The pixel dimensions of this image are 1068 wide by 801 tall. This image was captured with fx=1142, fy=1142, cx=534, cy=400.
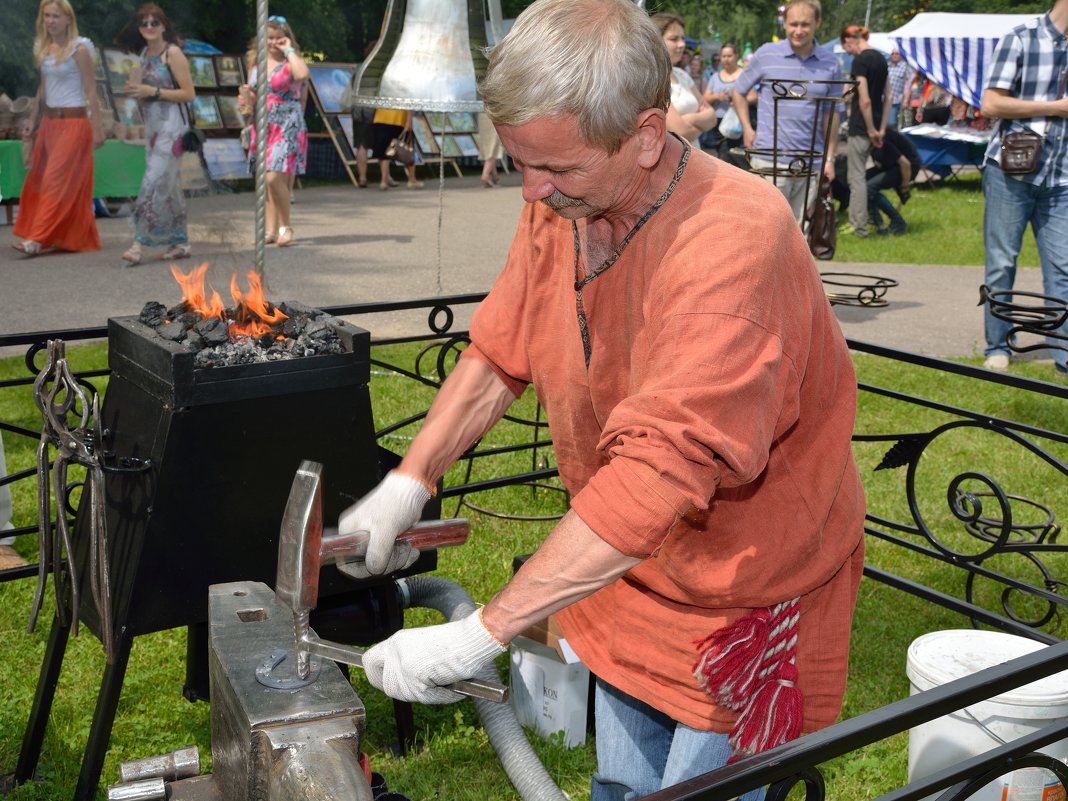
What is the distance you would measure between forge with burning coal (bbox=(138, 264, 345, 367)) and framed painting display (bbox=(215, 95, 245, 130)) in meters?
13.6

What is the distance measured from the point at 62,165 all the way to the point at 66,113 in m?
0.47

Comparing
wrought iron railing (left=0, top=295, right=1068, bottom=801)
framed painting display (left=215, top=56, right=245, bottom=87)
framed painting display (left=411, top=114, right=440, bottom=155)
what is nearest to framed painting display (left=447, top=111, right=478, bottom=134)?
framed painting display (left=411, top=114, right=440, bottom=155)

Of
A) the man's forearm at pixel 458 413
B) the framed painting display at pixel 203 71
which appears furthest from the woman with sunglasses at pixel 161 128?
the man's forearm at pixel 458 413

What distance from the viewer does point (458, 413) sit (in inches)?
85.9

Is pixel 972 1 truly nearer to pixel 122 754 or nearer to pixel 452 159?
pixel 452 159

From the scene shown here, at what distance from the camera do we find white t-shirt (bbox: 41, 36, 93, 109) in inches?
342

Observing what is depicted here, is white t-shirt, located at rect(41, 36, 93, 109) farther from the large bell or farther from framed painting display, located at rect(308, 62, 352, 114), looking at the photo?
framed painting display, located at rect(308, 62, 352, 114)

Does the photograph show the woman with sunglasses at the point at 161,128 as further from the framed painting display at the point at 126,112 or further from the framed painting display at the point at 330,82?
the framed painting display at the point at 330,82

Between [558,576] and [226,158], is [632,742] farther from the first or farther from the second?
[226,158]

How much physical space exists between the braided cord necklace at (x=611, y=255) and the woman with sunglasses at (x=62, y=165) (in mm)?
8036

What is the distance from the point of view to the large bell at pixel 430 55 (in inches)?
182

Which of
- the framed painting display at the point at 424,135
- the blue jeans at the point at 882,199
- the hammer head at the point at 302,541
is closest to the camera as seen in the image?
the hammer head at the point at 302,541

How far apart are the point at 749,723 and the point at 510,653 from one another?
1.49 m

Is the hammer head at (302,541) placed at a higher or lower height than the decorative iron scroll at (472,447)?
higher
